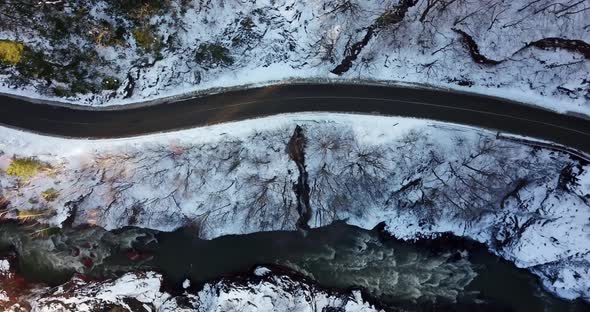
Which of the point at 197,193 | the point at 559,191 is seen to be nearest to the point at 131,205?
the point at 197,193

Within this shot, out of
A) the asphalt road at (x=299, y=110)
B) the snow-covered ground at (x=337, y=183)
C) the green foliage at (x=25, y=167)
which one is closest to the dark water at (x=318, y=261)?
the snow-covered ground at (x=337, y=183)

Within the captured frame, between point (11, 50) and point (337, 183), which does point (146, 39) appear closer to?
point (11, 50)

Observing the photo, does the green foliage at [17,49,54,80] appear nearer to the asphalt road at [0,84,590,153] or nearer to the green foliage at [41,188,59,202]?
the asphalt road at [0,84,590,153]

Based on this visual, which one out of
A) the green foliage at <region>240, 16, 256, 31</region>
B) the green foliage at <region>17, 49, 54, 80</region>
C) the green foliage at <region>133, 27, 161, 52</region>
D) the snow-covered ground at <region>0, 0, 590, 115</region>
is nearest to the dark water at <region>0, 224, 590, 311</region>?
the snow-covered ground at <region>0, 0, 590, 115</region>

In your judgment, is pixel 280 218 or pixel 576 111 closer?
pixel 576 111

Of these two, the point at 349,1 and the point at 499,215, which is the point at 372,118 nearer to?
the point at 349,1

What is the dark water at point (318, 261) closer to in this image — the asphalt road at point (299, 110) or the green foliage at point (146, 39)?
the asphalt road at point (299, 110)

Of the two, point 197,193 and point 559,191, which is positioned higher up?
point 559,191
